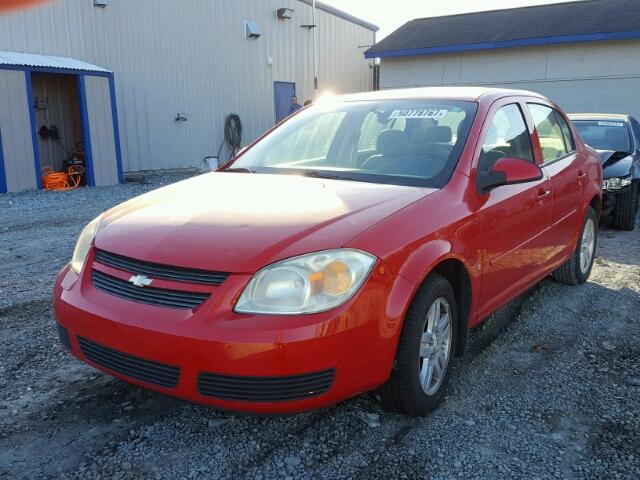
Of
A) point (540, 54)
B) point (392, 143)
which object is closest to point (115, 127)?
point (392, 143)

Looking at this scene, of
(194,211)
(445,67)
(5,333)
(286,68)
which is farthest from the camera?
(286,68)

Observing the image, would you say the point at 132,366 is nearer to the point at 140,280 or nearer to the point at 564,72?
the point at 140,280

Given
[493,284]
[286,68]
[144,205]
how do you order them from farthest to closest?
[286,68], [493,284], [144,205]

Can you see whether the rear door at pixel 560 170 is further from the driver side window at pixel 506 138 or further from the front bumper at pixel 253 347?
the front bumper at pixel 253 347

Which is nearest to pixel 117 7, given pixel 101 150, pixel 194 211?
pixel 101 150

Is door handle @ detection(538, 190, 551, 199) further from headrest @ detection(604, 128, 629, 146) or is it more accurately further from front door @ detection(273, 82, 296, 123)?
front door @ detection(273, 82, 296, 123)

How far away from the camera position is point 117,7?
1311 cm

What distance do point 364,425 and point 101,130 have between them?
10912 mm

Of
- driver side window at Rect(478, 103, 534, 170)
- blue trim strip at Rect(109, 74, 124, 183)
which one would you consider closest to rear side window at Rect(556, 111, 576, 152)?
driver side window at Rect(478, 103, 534, 170)

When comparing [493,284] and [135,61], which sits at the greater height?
[135,61]

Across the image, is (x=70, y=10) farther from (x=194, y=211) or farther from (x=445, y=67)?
(x=194, y=211)

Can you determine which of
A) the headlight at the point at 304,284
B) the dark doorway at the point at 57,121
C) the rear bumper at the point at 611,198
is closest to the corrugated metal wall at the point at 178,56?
the dark doorway at the point at 57,121

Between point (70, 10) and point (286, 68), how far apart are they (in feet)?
25.1

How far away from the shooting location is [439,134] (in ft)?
11.1
